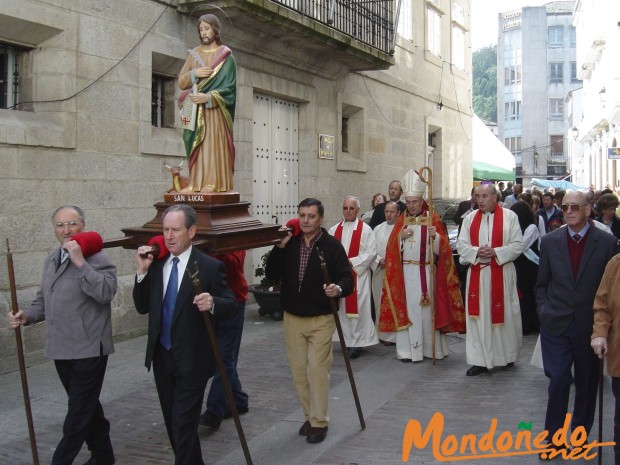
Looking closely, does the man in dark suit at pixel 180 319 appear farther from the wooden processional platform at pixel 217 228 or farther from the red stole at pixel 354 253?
the red stole at pixel 354 253

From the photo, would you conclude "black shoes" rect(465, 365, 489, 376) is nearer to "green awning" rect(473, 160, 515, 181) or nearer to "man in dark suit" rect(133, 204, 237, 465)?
"man in dark suit" rect(133, 204, 237, 465)

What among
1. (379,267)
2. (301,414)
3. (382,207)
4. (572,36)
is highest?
(572,36)

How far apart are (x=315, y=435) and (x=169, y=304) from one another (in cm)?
183

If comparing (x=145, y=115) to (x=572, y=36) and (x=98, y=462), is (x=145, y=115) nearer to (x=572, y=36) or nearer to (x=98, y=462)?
(x=98, y=462)

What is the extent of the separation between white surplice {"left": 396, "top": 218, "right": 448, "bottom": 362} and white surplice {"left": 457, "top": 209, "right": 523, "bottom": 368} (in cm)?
60

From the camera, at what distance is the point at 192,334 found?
15.3 feet

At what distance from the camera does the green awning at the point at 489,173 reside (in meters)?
25.0

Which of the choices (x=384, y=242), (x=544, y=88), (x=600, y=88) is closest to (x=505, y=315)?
(x=384, y=242)

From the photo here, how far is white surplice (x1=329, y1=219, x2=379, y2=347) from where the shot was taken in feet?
30.0

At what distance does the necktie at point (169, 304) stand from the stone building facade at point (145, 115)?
3.90 m

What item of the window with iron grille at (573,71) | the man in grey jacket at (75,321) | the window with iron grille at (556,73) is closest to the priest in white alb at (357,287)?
the man in grey jacket at (75,321)

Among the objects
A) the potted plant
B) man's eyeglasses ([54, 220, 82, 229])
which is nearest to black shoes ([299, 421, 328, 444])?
man's eyeglasses ([54, 220, 82, 229])

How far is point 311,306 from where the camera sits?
5.93 metres

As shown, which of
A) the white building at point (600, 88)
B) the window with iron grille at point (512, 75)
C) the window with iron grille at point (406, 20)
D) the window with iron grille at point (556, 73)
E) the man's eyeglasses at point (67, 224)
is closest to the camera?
the man's eyeglasses at point (67, 224)
